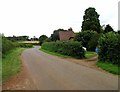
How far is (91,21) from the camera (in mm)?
67812

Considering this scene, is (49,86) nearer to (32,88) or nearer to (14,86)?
(32,88)

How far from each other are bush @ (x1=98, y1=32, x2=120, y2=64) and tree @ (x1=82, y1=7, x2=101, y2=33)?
4442 cm

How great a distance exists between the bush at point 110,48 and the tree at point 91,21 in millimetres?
44416

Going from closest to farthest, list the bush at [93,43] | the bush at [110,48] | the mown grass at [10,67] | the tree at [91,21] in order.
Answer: the mown grass at [10,67] → the bush at [110,48] → the bush at [93,43] → the tree at [91,21]

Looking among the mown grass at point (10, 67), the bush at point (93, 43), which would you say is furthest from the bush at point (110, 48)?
the bush at point (93, 43)

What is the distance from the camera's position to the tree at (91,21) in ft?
220

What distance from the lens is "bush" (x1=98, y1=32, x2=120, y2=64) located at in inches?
798

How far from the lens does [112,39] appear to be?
69.7ft

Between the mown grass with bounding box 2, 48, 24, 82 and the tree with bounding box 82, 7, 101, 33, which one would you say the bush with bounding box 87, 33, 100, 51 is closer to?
the mown grass with bounding box 2, 48, 24, 82

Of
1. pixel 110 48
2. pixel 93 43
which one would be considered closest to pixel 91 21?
pixel 93 43

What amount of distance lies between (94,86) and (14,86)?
3.92 m

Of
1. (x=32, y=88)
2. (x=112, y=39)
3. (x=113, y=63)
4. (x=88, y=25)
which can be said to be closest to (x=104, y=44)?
(x=112, y=39)

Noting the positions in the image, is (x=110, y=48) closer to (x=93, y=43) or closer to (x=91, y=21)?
(x=93, y=43)

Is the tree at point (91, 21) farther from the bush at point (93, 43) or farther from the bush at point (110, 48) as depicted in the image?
the bush at point (110, 48)
